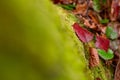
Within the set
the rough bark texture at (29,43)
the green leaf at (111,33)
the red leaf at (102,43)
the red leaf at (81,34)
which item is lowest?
the green leaf at (111,33)

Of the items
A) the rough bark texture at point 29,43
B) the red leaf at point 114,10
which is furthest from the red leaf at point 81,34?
the red leaf at point 114,10

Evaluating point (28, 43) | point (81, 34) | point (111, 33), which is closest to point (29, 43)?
point (28, 43)

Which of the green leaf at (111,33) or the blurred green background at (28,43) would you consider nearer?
the blurred green background at (28,43)

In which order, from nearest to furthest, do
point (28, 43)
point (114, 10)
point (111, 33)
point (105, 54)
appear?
point (28, 43) < point (105, 54) < point (111, 33) < point (114, 10)

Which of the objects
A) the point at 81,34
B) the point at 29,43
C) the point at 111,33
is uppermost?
the point at 29,43

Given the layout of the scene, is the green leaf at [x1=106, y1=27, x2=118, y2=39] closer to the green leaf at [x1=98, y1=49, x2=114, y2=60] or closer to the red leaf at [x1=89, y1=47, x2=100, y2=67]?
the green leaf at [x1=98, y1=49, x2=114, y2=60]

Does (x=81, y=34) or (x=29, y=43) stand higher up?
(x=29, y=43)

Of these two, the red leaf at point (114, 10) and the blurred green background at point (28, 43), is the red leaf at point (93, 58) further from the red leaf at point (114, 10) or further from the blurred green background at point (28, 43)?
the red leaf at point (114, 10)

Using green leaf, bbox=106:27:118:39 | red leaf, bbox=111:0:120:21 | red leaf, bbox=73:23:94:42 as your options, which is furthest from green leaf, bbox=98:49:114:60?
red leaf, bbox=111:0:120:21

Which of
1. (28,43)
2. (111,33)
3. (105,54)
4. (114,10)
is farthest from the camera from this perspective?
(114,10)

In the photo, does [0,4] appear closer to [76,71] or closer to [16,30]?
[16,30]

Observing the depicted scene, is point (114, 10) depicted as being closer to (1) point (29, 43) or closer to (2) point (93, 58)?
(2) point (93, 58)
